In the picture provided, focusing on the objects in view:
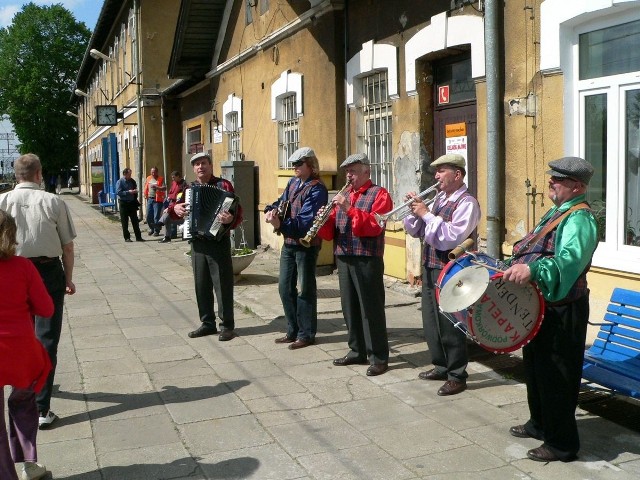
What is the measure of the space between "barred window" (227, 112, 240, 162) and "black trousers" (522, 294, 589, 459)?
12840 mm

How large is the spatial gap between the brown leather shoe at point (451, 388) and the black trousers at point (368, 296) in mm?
725

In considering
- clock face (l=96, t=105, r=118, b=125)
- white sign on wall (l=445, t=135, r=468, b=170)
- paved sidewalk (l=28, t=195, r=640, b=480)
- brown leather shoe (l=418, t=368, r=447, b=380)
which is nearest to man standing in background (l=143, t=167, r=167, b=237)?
clock face (l=96, t=105, r=118, b=125)

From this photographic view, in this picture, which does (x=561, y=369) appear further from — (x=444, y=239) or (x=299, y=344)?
(x=299, y=344)

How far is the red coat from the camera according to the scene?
385 centimetres

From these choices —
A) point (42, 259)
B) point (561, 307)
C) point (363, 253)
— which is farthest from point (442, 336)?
point (42, 259)

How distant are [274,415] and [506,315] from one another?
6.15 ft

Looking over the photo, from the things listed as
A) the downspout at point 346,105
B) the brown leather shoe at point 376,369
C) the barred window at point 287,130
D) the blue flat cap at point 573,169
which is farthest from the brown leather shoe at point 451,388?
the barred window at point 287,130

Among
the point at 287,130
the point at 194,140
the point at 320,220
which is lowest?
the point at 320,220

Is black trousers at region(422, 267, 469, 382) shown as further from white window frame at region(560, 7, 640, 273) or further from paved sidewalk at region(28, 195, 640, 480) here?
white window frame at region(560, 7, 640, 273)

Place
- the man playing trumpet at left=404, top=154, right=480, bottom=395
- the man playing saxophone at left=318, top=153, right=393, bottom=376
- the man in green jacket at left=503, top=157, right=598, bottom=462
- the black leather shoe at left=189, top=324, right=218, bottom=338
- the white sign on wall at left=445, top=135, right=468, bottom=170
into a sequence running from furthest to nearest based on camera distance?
the white sign on wall at left=445, top=135, right=468, bottom=170, the black leather shoe at left=189, top=324, right=218, bottom=338, the man playing saxophone at left=318, top=153, right=393, bottom=376, the man playing trumpet at left=404, top=154, right=480, bottom=395, the man in green jacket at left=503, top=157, right=598, bottom=462

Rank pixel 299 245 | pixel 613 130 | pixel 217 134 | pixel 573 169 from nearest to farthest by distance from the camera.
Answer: pixel 573 169
pixel 613 130
pixel 299 245
pixel 217 134

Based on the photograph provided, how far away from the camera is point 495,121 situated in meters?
7.24

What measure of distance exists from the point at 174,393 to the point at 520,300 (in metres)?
2.92

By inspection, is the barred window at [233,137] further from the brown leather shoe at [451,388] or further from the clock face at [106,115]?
the brown leather shoe at [451,388]
